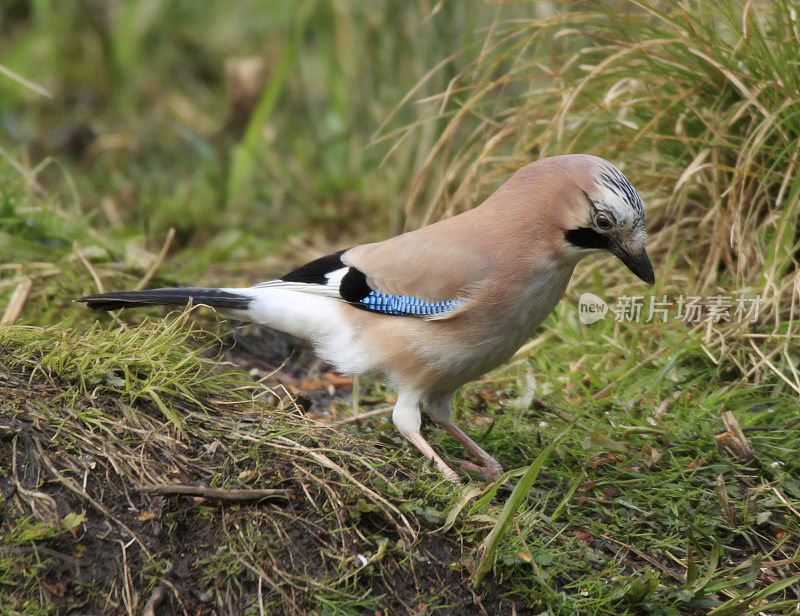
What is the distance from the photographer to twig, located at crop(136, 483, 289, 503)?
261cm

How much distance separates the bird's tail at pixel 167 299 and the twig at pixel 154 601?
130 cm

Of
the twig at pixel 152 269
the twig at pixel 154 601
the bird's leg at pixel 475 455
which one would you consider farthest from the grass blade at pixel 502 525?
the twig at pixel 152 269

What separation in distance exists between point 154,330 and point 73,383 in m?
0.37

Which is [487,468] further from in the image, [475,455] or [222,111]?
[222,111]

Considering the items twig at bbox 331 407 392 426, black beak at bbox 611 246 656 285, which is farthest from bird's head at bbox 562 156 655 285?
twig at bbox 331 407 392 426

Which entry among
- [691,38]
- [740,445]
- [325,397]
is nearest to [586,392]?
[740,445]

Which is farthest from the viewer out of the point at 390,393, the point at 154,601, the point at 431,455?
the point at 390,393

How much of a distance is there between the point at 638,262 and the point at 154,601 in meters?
2.05

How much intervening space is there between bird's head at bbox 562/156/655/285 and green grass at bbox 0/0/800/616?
70 cm

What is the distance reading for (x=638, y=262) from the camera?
11.0 feet

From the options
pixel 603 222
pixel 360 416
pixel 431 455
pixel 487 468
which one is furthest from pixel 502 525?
Result: pixel 603 222

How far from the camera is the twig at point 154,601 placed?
237 centimetres

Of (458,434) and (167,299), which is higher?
(167,299)

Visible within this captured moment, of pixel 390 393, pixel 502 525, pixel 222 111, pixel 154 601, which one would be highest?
pixel 502 525
